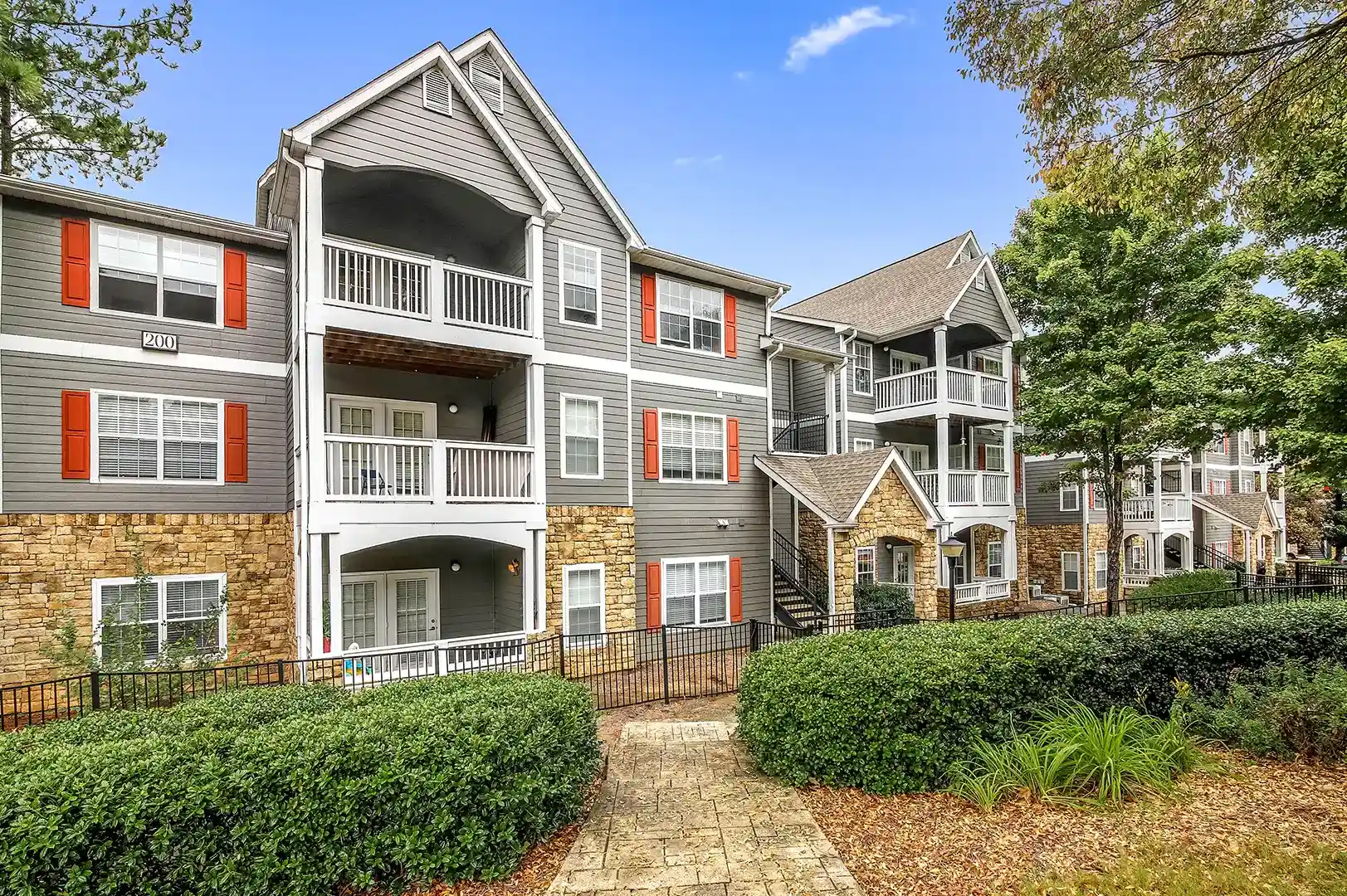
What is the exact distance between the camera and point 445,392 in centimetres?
1264

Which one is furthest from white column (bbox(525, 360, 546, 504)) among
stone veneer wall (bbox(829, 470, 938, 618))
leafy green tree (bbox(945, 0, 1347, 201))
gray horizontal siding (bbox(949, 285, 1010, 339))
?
gray horizontal siding (bbox(949, 285, 1010, 339))

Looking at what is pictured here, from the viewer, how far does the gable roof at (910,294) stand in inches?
735

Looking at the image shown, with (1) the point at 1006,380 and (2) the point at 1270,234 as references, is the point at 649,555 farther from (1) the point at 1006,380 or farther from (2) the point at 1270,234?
(2) the point at 1270,234

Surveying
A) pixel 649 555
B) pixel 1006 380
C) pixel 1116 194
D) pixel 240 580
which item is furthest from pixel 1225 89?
pixel 240 580

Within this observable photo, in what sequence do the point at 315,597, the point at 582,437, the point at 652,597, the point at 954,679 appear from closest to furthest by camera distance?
the point at 954,679, the point at 315,597, the point at 582,437, the point at 652,597

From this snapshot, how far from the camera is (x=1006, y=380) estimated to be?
19.5 meters

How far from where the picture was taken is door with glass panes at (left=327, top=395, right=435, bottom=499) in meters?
10.0

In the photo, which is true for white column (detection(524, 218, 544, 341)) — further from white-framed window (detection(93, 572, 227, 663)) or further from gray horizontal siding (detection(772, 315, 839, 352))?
gray horizontal siding (detection(772, 315, 839, 352))

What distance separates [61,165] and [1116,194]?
790 inches

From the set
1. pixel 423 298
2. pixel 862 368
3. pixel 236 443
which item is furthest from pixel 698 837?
pixel 862 368

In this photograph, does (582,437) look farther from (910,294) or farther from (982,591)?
(982,591)

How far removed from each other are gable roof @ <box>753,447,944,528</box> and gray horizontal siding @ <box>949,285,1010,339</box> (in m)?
6.21

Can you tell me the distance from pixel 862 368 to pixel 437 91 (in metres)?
13.1

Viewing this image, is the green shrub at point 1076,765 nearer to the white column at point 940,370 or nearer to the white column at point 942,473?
the white column at point 942,473
